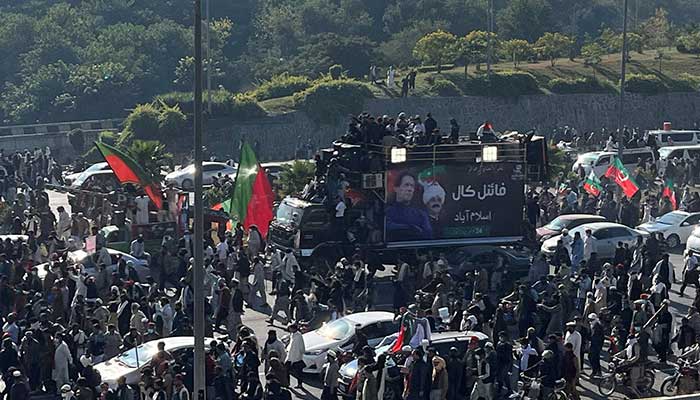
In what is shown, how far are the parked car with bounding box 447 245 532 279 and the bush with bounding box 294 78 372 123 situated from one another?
31172mm

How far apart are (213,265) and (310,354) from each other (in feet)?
18.1

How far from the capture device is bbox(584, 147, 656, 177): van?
152ft

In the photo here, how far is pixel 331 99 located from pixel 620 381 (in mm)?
40059

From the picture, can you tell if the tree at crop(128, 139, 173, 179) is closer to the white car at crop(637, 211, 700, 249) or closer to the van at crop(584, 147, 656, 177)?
the white car at crop(637, 211, 700, 249)

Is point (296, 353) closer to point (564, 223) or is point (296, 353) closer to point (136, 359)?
point (136, 359)

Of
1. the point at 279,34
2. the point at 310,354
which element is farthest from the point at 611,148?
the point at 279,34

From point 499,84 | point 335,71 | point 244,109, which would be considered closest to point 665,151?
→ point 499,84

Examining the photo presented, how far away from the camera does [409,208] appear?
2992 centimetres

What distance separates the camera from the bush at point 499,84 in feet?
212

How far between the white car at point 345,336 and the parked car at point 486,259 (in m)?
6.20

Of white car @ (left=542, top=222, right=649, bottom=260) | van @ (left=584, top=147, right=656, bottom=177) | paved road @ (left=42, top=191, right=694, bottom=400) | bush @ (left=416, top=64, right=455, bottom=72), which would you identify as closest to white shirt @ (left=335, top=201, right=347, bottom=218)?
paved road @ (left=42, top=191, right=694, bottom=400)

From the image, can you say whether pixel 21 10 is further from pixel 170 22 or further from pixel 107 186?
pixel 107 186

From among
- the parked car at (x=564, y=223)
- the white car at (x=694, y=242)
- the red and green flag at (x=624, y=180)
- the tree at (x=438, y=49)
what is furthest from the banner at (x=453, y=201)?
the tree at (x=438, y=49)

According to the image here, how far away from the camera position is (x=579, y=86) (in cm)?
6612
